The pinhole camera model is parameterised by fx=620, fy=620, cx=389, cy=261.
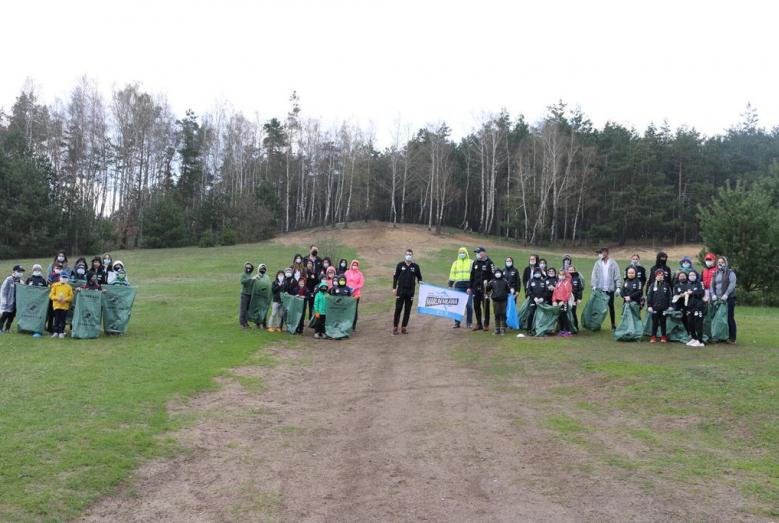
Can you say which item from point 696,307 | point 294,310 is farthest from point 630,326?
point 294,310

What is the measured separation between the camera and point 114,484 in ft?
20.0

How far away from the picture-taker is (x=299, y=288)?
16.5 m

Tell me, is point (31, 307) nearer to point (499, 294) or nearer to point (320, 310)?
point (320, 310)

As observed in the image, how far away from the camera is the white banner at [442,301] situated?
1717 cm

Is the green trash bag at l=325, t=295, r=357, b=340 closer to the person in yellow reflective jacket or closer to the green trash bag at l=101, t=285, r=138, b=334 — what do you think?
the person in yellow reflective jacket

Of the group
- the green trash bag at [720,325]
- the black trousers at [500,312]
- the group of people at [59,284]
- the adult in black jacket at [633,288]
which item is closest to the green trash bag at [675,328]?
the green trash bag at [720,325]

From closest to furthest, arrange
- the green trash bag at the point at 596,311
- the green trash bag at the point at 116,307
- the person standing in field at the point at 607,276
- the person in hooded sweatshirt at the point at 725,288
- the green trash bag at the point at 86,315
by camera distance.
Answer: the person in hooded sweatshirt at the point at 725,288 < the green trash bag at the point at 86,315 < the green trash bag at the point at 116,307 < the person standing in field at the point at 607,276 < the green trash bag at the point at 596,311

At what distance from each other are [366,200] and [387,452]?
6732 centimetres

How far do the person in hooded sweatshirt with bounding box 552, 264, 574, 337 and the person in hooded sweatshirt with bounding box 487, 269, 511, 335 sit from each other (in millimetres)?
1219

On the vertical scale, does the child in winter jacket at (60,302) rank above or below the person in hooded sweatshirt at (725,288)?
below

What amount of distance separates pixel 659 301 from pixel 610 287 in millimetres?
2057

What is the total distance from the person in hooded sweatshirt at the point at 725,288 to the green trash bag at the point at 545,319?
3.57 m

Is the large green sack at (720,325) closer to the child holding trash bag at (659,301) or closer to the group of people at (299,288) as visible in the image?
the child holding trash bag at (659,301)

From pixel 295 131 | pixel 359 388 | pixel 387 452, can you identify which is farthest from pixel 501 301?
pixel 295 131
